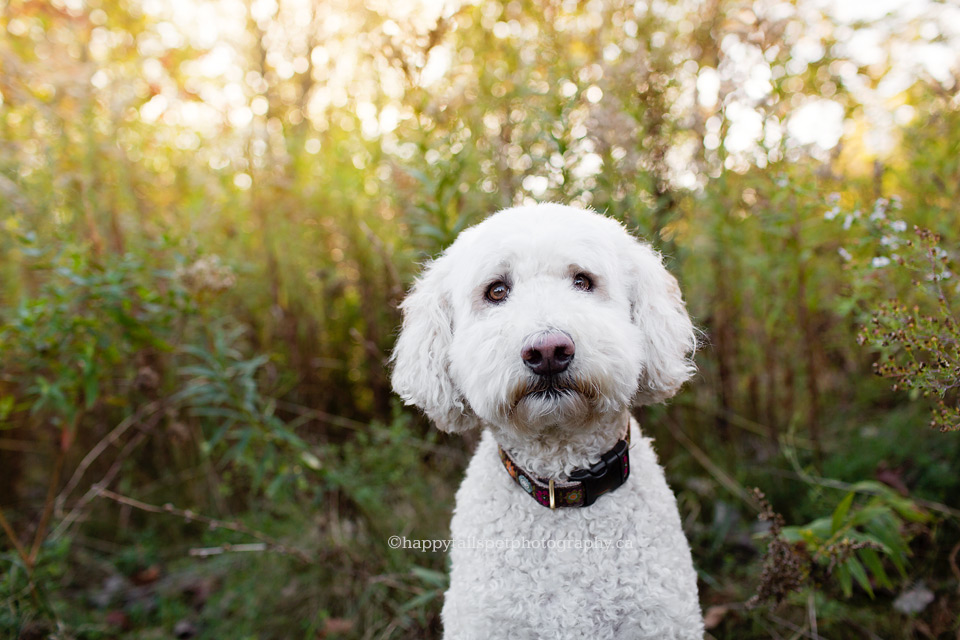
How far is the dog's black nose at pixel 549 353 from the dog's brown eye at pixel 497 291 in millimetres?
280

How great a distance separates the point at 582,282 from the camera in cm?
158

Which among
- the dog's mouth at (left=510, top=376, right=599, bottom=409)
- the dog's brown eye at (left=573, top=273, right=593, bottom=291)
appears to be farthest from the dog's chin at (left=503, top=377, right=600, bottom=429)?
the dog's brown eye at (left=573, top=273, right=593, bottom=291)

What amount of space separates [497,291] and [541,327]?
28 cm

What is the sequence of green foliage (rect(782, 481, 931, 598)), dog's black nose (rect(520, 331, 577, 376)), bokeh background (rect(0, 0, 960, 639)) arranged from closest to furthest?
1. dog's black nose (rect(520, 331, 577, 376))
2. green foliage (rect(782, 481, 931, 598))
3. bokeh background (rect(0, 0, 960, 639))

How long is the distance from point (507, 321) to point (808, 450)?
85.9 inches

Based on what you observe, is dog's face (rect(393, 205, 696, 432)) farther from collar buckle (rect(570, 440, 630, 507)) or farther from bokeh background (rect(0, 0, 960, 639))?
bokeh background (rect(0, 0, 960, 639))

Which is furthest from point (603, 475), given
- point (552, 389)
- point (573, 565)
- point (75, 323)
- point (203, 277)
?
point (75, 323)

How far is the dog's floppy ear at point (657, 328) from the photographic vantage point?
1.58 metres

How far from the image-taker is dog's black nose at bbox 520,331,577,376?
51.9 inches

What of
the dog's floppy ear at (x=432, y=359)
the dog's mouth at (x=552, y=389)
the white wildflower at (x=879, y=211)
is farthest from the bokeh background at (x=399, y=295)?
the dog's mouth at (x=552, y=389)

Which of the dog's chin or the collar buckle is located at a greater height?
the dog's chin

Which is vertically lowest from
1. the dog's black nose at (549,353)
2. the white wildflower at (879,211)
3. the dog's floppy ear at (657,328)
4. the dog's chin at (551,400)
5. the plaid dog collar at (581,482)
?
the plaid dog collar at (581,482)

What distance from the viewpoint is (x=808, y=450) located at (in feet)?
9.27

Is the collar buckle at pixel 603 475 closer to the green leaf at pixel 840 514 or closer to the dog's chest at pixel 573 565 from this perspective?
the dog's chest at pixel 573 565
